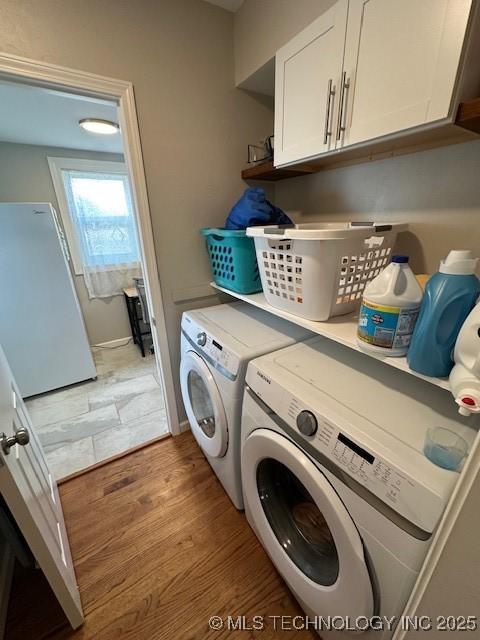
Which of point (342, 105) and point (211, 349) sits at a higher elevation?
point (342, 105)

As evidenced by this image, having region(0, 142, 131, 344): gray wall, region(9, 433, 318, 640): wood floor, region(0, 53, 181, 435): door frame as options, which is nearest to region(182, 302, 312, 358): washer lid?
region(0, 53, 181, 435): door frame

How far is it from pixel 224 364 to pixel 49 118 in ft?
7.86

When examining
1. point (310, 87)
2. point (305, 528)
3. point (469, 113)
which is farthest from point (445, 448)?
point (310, 87)

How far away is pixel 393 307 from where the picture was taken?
643mm

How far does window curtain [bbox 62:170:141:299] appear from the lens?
2.93 m

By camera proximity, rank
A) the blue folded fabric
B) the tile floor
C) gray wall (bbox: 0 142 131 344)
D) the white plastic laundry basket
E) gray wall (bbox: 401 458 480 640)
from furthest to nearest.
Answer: gray wall (bbox: 0 142 131 344) < the tile floor < the blue folded fabric < the white plastic laundry basket < gray wall (bbox: 401 458 480 640)

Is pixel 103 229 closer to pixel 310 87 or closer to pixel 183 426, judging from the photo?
pixel 183 426

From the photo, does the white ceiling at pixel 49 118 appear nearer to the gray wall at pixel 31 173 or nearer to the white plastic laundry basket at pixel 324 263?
the gray wall at pixel 31 173

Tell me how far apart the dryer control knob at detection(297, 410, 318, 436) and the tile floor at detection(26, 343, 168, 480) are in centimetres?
146

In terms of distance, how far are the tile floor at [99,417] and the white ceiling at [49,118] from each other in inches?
78.1

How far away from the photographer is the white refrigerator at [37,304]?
2.08 meters

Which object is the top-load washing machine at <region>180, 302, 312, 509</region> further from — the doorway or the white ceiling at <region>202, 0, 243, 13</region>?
the white ceiling at <region>202, 0, 243, 13</region>

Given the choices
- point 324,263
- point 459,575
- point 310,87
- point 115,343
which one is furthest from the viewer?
point 115,343

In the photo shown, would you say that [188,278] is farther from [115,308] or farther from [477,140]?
[115,308]
